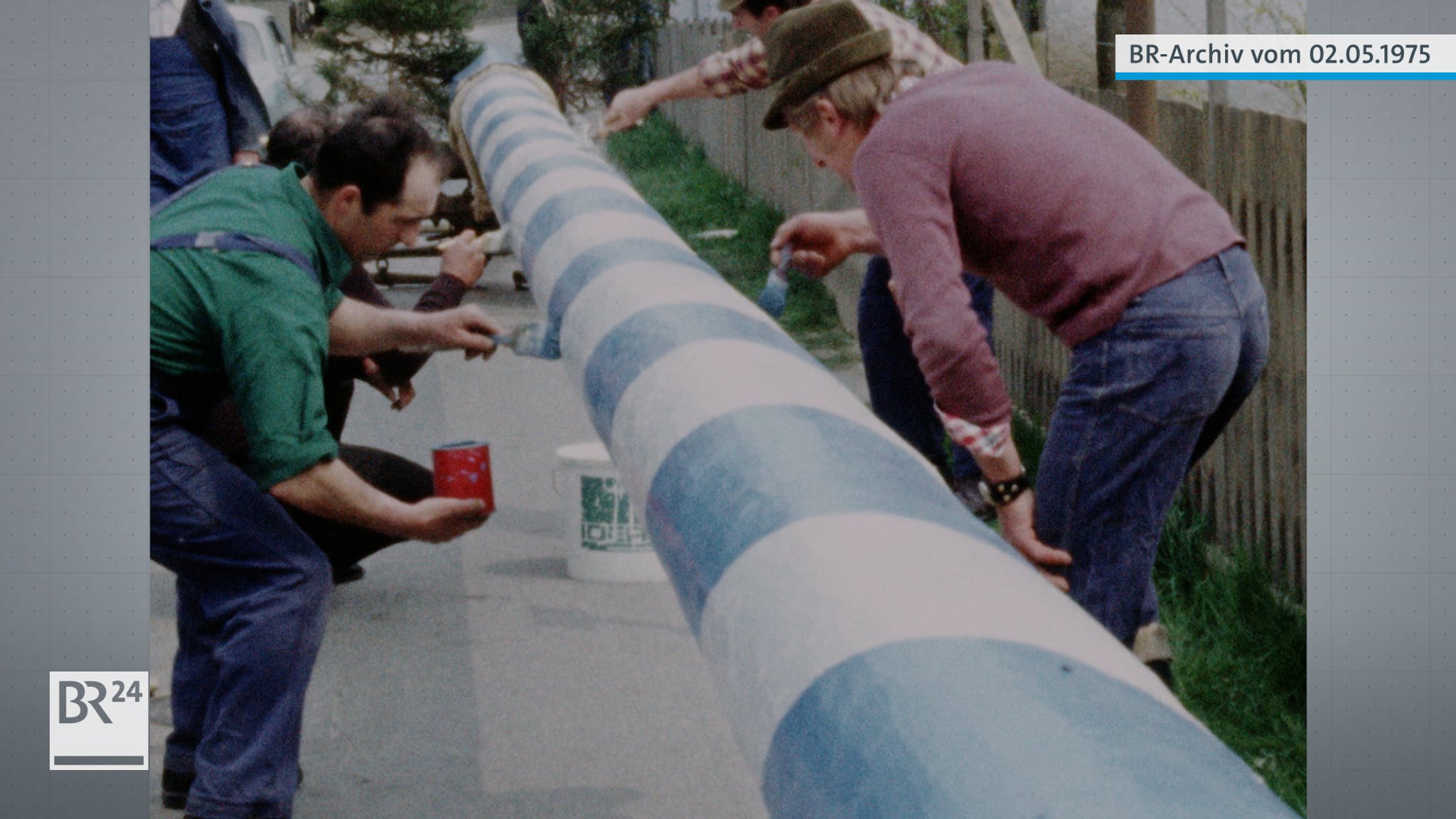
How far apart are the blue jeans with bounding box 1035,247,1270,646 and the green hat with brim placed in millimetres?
610

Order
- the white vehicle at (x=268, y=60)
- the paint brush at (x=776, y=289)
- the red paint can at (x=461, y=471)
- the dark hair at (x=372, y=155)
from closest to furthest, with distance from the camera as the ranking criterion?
the dark hair at (x=372, y=155), the paint brush at (x=776, y=289), the red paint can at (x=461, y=471), the white vehicle at (x=268, y=60)

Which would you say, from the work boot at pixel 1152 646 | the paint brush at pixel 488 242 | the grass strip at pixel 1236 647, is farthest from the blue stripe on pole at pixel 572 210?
the grass strip at pixel 1236 647

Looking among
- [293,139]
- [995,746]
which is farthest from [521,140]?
[995,746]

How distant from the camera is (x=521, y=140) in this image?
504cm

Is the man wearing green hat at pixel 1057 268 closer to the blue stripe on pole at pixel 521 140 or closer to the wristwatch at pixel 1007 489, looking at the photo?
the wristwatch at pixel 1007 489

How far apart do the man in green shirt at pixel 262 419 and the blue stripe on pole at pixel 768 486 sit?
97 cm

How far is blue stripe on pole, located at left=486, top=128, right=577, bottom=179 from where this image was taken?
4.99 m

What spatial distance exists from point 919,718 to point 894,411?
11.9 feet

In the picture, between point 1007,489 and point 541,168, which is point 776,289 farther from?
point 541,168

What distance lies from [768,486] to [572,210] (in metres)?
1.98

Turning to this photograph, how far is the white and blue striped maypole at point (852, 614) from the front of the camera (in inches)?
58.6

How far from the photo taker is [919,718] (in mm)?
1587

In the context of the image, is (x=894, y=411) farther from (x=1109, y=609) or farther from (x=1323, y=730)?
(x=1323, y=730)

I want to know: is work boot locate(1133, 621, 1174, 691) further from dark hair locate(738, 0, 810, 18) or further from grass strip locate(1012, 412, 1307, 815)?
dark hair locate(738, 0, 810, 18)
